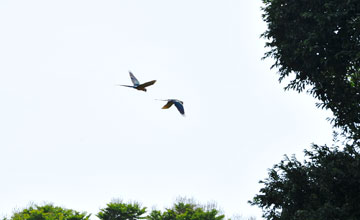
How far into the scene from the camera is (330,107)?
17812 millimetres

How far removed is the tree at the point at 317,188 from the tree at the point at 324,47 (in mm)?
2426

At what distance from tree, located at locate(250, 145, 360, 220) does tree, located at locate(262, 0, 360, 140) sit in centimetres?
243

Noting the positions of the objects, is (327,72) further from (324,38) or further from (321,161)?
(321,161)

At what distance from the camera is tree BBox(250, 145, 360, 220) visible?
39.1 feet

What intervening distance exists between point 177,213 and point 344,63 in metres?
19.6

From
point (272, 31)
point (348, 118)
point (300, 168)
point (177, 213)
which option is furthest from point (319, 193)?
point (177, 213)

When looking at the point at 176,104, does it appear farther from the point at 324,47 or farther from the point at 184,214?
the point at 184,214

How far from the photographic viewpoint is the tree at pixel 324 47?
1574 cm

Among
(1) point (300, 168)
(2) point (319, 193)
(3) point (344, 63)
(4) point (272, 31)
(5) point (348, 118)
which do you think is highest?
(4) point (272, 31)

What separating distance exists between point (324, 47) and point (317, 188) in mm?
6825

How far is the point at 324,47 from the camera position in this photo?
1661 centimetres

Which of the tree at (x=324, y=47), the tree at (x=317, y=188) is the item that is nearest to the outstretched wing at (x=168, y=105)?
the tree at (x=317, y=188)

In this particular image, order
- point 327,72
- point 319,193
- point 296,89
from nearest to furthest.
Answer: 1. point 319,193
2. point 327,72
3. point 296,89

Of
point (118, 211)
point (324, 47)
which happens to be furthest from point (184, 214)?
point (324, 47)
